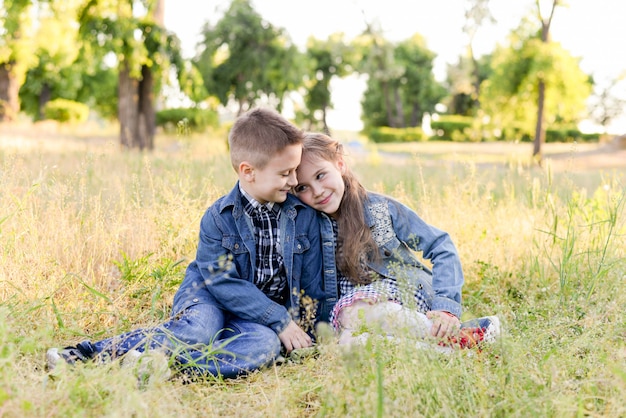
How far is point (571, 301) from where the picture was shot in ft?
10.8

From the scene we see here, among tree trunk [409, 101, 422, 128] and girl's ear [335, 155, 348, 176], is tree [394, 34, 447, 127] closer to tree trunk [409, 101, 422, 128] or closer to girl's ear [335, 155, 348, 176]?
tree trunk [409, 101, 422, 128]

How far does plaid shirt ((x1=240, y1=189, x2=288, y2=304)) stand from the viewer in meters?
3.12

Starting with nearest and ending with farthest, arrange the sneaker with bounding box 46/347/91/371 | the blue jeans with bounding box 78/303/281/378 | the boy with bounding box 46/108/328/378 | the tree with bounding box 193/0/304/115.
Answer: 1. the sneaker with bounding box 46/347/91/371
2. the blue jeans with bounding box 78/303/281/378
3. the boy with bounding box 46/108/328/378
4. the tree with bounding box 193/0/304/115

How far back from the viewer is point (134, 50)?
10164mm

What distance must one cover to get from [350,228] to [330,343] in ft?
3.58

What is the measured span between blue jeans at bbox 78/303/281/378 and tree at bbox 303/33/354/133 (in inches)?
1211

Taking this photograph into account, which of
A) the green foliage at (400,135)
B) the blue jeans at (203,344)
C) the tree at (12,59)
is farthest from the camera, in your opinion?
the green foliage at (400,135)

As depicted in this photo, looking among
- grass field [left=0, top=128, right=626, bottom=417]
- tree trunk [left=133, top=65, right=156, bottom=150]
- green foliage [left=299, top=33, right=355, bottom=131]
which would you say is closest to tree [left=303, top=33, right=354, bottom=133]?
green foliage [left=299, top=33, right=355, bottom=131]

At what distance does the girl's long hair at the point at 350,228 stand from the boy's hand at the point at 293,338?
1.35 feet

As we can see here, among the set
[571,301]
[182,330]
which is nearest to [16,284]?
[182,330]

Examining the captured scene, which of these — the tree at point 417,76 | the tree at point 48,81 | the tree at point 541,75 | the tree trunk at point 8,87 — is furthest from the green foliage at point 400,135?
the tree trunk at point 8,87

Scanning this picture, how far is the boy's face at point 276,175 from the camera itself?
117 inches

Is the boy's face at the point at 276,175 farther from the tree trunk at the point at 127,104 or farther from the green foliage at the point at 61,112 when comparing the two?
the green foliage at the point at 61,112

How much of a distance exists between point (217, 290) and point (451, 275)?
1.15 metres
